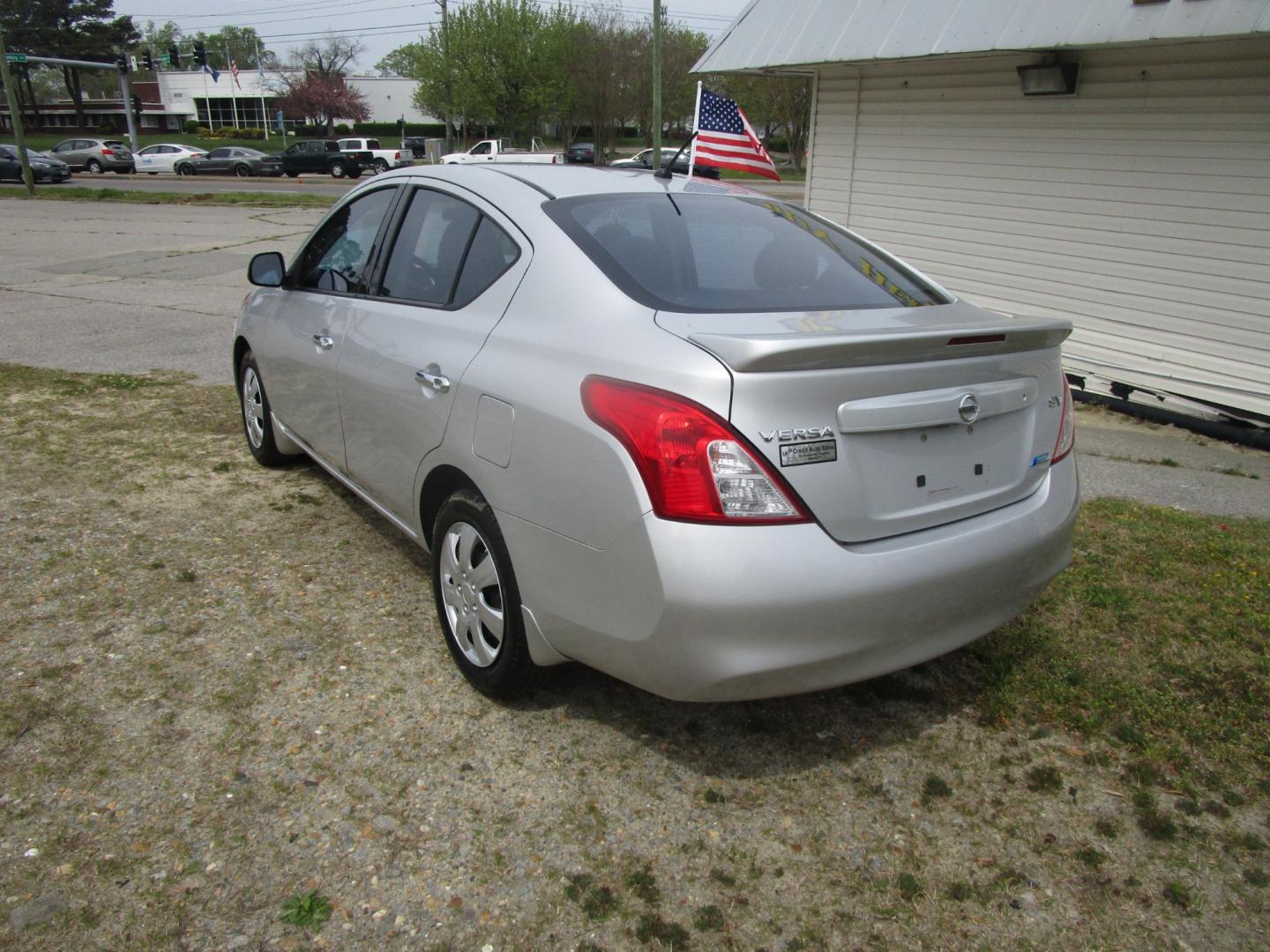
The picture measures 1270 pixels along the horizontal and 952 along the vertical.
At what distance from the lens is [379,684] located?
333cm

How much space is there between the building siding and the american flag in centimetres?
404

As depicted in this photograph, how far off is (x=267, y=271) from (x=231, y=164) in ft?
137

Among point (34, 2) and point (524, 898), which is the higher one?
point (34, 2)

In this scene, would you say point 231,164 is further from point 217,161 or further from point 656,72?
point 656,72

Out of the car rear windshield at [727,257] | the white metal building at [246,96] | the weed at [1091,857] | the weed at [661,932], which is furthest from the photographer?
the white metal building at [246,96]

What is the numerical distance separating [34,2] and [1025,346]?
9224 cm

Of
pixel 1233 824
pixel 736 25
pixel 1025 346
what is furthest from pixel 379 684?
pixel 736 25

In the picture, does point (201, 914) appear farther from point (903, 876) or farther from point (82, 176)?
point (82, 176)

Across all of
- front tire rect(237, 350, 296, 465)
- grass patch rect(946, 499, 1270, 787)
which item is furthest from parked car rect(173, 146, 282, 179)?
grass patch rect(946, 499, 1270, 787)

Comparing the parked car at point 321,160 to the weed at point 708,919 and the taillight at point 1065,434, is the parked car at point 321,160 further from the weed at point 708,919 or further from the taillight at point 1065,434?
the weed at point 708,919

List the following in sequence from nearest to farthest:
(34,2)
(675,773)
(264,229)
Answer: (675,773) → (264,229) → (34,2)

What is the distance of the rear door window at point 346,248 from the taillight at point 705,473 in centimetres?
208

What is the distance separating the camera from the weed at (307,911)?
2.33m

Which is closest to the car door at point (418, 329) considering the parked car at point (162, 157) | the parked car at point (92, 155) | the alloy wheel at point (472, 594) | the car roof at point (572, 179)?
the car roof at point (572, 179)
